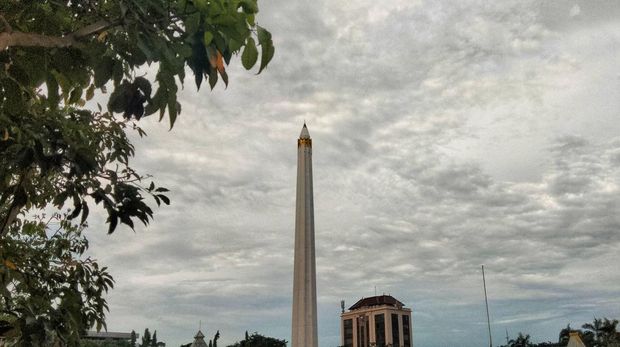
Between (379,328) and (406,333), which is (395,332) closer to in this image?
(379,328)

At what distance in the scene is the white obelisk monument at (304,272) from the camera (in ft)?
132

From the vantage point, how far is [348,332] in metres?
137

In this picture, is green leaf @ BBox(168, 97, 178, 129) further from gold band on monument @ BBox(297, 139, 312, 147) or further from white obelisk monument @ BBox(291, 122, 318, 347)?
gold band on monument @ BBox(297, 139, 312, 147)

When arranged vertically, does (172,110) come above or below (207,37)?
below

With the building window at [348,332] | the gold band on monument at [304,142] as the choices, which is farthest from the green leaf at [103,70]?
the building window at [348,332]

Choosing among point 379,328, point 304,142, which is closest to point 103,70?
point 304,142

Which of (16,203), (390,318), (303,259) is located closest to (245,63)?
(16,203)

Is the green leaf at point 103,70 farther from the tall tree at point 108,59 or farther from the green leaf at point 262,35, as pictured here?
the green leaf at point 262,35

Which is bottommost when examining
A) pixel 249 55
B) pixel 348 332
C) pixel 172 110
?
pixel 172 110

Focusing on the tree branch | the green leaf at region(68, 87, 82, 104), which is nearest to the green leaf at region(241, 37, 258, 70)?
the tree branch

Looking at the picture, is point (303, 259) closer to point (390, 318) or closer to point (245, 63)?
point (245, 63)

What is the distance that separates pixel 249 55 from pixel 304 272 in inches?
1505

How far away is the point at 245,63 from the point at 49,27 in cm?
143

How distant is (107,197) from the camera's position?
4062mm
